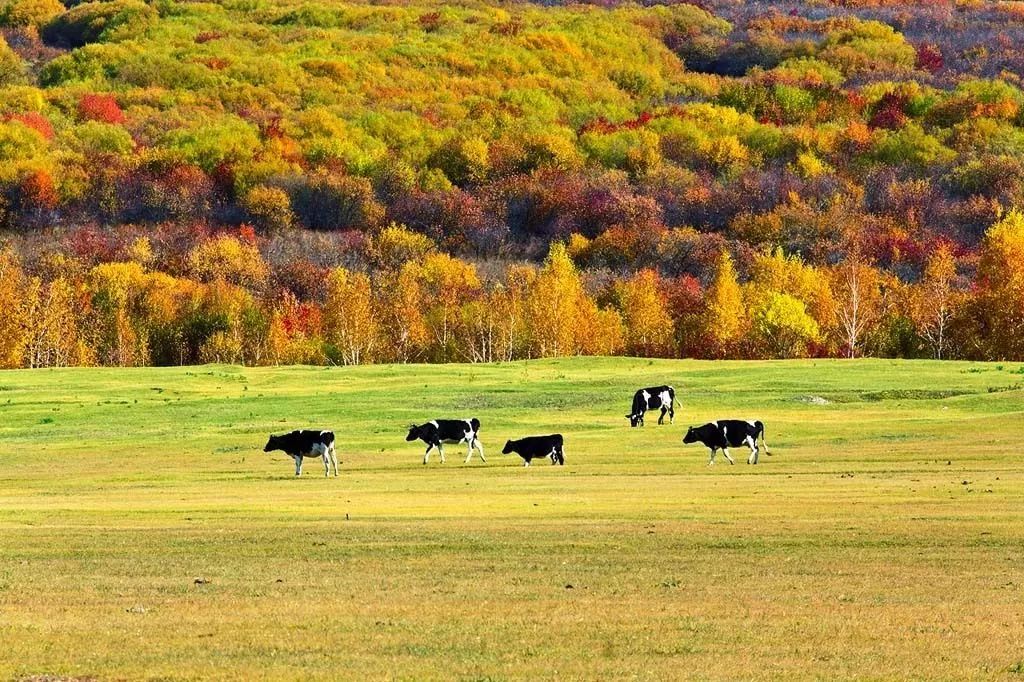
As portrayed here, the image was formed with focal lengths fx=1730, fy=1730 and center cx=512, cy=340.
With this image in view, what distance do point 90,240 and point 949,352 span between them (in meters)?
90.1

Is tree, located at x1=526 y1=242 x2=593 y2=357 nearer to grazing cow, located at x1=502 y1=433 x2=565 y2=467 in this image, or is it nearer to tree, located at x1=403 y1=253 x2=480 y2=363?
tree, located at x1=403 y1=253 x2=480 y2=363

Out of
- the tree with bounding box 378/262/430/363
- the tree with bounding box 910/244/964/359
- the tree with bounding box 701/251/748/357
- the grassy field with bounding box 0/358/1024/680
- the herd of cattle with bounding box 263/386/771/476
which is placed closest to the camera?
the grassy field with bounding box 0/358/1024/680

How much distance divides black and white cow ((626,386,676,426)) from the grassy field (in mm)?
1208

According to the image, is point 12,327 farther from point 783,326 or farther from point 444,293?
point 783,326

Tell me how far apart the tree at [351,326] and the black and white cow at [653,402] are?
59975 mm

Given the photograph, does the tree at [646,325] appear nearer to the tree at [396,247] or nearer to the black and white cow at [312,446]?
the tree at [396,247]

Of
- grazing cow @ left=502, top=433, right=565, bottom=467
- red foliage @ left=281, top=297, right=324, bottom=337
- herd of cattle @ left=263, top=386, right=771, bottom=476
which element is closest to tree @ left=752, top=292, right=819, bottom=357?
red foliage @ left=281, top=297, right=324, bottom=337

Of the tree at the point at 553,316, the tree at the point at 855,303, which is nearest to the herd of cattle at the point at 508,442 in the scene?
the tree at the point at 553,316

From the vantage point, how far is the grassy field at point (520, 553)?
17016 millimetres

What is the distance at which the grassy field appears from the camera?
17016 mm

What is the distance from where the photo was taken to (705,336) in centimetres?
12544

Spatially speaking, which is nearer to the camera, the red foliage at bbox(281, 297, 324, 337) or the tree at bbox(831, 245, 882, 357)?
the tree at bbox(831, 245, 882, 357)

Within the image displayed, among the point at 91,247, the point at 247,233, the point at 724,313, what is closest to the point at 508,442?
the point at 724,313

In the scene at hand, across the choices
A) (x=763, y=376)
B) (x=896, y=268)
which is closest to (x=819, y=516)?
(x=763, y=376)
